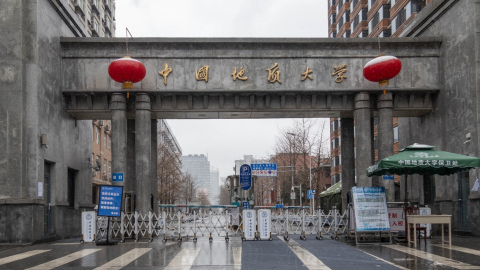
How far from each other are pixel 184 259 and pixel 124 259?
1.59 metres

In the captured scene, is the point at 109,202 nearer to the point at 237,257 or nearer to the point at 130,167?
the point at 237,257

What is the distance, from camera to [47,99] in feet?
67.3

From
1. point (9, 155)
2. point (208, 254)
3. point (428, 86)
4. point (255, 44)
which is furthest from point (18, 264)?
point (428, 86)

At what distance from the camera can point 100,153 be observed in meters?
53.8

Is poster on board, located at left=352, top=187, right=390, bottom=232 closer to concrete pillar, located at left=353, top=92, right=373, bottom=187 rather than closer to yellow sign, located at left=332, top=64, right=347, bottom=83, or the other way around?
concrete pillar, located at left=353, top=92, right=373, bottom=187

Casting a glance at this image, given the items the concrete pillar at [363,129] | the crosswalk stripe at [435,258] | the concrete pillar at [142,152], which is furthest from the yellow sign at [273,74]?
the crosswalk stripe at [435,258]

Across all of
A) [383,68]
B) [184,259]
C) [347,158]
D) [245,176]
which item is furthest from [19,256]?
[347,158]

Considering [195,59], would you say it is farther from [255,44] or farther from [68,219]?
[68,219]

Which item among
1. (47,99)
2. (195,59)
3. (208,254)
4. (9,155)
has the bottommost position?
(208,254)

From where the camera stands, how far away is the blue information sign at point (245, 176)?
2428 cm

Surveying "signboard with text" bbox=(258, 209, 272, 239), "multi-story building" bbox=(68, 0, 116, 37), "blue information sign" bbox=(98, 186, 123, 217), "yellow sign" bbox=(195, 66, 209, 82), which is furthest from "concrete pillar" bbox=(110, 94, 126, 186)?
"multi-story building" bbox=(68, 0, 116, 37)

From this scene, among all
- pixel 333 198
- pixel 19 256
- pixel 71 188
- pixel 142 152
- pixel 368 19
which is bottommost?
pixel 19 256

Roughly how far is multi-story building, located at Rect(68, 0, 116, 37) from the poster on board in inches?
1576

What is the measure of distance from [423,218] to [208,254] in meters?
6.79
